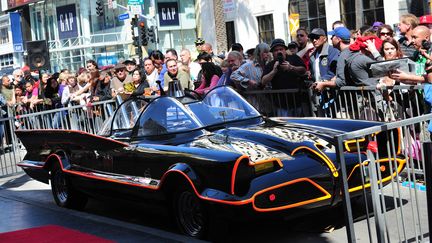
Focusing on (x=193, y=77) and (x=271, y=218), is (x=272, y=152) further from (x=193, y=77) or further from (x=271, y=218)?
(x=193, y=77)

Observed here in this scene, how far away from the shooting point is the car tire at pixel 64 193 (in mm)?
8711

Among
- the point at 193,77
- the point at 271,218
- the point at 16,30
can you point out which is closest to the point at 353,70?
the point at 271,218

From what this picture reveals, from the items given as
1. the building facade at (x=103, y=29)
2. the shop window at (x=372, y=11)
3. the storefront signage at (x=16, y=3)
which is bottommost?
the shop window at (x=372, y=11)

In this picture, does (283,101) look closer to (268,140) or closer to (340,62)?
(340,62)

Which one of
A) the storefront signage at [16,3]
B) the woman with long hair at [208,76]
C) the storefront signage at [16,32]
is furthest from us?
the storefront signage at [16,32]

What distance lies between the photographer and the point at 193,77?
543 inches

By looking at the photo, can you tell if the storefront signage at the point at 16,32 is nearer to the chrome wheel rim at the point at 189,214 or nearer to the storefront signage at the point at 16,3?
the storefront signage at the point at 16,3

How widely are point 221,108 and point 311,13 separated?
74.8 feet

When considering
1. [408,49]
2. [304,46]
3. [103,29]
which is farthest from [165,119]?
[103,29]

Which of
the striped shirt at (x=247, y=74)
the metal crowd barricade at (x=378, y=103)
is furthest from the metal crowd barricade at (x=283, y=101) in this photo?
the metal crowd barricade at (x=378, y=103)

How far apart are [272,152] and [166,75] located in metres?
5.72

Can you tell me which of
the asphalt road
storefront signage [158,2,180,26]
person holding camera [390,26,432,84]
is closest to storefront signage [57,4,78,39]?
storefront signage [158,2,180,26]

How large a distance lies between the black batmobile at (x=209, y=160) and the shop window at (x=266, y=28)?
80.5ft

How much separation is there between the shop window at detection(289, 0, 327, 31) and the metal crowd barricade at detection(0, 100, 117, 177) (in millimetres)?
17225
